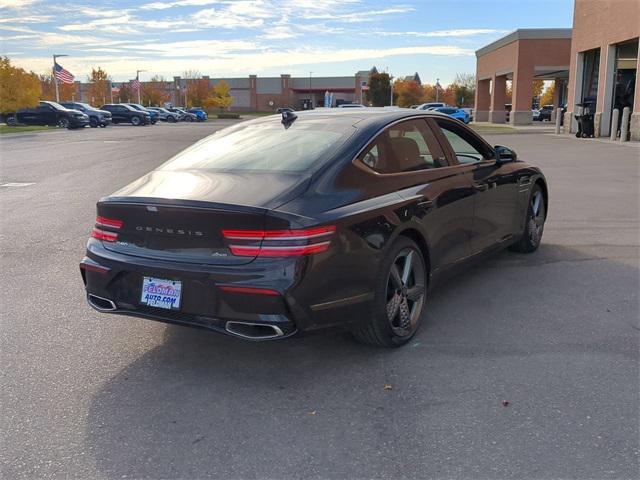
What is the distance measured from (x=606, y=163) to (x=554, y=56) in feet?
102

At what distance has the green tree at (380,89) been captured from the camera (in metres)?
90.1

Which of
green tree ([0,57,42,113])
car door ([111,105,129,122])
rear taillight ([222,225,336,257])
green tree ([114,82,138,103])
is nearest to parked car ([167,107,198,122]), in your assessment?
car door ([111,105,129,122])

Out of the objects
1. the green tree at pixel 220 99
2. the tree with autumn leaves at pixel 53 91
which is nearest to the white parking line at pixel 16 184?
the tree with autumn leaves at pixel 53 91

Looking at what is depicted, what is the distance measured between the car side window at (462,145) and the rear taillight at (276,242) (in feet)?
7.11

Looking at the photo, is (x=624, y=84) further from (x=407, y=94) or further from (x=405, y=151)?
(x=407, y=94)

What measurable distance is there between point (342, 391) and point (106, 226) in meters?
1.83

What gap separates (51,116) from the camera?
136ft

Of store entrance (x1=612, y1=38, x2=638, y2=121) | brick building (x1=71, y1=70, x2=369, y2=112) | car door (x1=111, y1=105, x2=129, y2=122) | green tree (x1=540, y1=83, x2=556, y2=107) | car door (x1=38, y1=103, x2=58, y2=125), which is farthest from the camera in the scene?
brick building (x1=71, y1=70, x2=369, y2=112)

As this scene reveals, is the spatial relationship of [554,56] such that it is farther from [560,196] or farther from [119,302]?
[119,302]

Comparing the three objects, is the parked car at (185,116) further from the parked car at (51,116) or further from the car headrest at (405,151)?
the car headrest at (405,151)

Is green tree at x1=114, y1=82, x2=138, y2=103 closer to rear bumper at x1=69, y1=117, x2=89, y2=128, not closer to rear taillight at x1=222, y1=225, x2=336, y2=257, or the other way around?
rear bumper at x1=69, y1=117, x2=89, y2=128

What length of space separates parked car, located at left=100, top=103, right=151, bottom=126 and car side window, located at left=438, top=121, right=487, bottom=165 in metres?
51.2

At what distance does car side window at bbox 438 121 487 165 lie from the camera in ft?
17.3

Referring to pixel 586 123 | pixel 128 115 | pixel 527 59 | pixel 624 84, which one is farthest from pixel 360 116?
pixel 128 115
